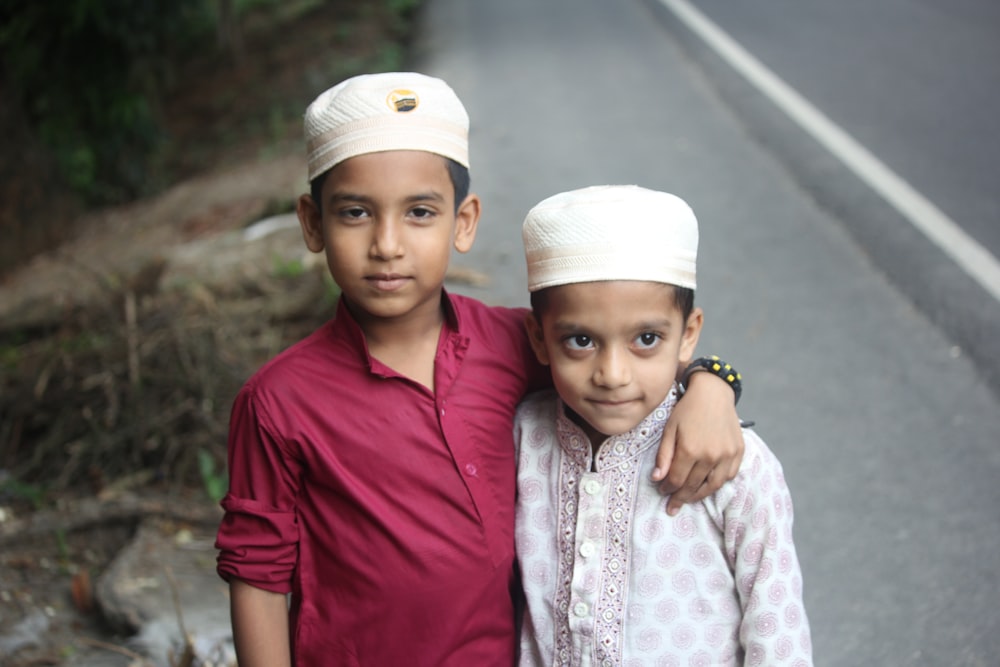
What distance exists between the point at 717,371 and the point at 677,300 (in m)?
0.25

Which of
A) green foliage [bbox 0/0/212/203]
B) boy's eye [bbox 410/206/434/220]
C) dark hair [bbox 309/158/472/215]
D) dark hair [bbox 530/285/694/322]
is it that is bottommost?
dark hair [bbox 530/285/694/322]

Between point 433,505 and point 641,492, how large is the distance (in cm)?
43

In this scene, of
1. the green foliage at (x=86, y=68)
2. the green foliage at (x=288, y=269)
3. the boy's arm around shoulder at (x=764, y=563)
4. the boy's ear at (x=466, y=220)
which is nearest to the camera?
the boy's arm around shoulder at (x=764, y=563)

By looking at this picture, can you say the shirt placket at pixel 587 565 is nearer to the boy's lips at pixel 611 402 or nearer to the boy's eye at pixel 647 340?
the boy's lips at pixel 611 402

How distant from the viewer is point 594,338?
1875mm

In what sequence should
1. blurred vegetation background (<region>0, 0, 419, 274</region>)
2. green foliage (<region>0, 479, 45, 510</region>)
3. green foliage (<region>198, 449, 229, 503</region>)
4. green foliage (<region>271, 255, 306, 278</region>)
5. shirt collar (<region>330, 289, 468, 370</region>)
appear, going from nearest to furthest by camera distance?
shirt collar (<region>330, 289, 468, 370</region>) < green foliage (<region>198, 449, 229, 503</region>) < green foliage (<region>0, 479, 45, 510</region>) < green foliage (<region>271, 255, 306, 278</region>) < blurred vegetation background (<region>0, 0, 419, 274</region>)

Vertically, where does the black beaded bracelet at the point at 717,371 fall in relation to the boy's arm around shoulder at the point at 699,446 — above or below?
above

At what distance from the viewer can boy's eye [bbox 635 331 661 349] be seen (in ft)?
6.16

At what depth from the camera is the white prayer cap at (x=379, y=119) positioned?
6.25ft

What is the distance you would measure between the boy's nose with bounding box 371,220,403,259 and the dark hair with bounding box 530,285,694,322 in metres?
0.30

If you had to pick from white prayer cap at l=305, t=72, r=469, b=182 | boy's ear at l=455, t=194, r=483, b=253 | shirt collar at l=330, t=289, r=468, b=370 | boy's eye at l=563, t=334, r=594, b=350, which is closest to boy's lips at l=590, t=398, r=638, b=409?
boy's eye at l=563, t=334, r=594, b=350

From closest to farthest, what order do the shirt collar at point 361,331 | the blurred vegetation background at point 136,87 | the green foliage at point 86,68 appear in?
the shirt collar at point 361,331, the green foliage at point 86,68, the blurred vegetation background at point 136,87

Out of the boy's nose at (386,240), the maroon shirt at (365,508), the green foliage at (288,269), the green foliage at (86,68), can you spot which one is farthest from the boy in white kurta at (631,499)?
the green foliage at (86,68)

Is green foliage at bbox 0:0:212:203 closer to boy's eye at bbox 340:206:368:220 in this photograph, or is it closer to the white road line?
the white road line
